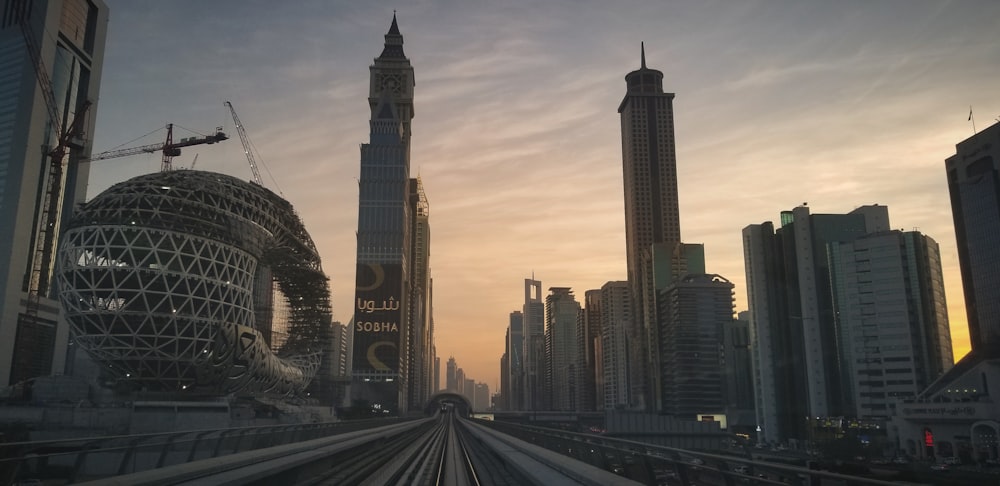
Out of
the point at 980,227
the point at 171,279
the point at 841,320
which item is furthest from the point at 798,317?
the point at 171,279

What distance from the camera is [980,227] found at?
288 ft

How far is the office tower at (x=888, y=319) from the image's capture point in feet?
344

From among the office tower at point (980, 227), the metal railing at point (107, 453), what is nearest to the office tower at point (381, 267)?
the office tower at point (980, 227)

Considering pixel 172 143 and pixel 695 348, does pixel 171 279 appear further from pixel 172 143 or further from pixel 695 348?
pixel 695 348

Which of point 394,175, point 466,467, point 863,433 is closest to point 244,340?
point 466,467

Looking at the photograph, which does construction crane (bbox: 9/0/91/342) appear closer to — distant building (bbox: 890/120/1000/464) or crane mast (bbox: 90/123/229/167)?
crane mast (bbox: 90/123/229/167)

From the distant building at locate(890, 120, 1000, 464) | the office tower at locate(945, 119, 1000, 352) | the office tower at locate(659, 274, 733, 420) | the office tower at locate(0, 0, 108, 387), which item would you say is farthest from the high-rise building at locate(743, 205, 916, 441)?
the office tower at locate(0, 0, 108, 387)

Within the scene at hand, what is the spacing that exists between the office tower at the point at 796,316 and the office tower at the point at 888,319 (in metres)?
4.10

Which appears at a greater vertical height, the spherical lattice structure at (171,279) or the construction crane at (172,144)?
the construction crane at (172,144)

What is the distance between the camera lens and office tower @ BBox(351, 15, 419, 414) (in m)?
170

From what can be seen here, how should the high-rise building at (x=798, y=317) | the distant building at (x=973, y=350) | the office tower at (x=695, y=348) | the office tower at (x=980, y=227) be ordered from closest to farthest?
the distant building at (x=973, y=350) → the office tower at (x=980, y=227) → the high-rise building at (x=798, y=317) → the office tower at (x=695, y=348)

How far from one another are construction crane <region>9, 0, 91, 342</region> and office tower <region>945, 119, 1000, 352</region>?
513 feet

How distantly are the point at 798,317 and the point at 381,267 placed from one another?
107 meters

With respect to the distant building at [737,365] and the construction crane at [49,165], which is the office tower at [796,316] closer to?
the distant building at [737,365]
